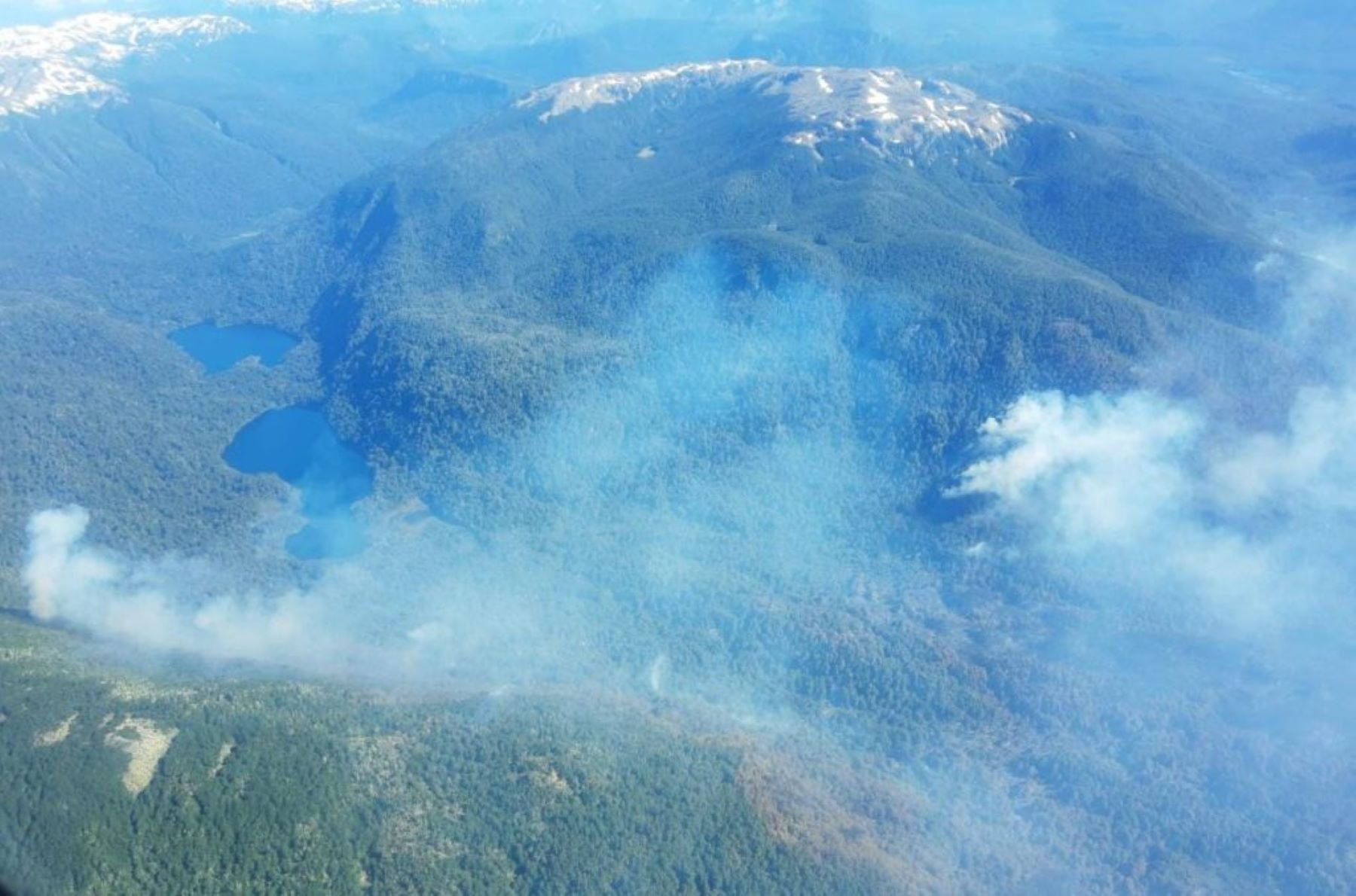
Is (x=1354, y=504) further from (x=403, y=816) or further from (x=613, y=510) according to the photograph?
(x=403, y=816)

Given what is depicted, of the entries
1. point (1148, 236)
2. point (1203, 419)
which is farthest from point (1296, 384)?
point (1148, 236)

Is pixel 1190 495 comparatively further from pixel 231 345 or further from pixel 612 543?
pixel 231 345

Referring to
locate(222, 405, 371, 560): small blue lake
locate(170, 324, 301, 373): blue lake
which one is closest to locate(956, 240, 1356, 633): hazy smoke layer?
locate(222, 405, 371, 560): small blue lake

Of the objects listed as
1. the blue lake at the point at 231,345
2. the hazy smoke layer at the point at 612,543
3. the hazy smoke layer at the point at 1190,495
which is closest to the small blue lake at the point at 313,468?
the hazy smoke layer at the point at 612,543

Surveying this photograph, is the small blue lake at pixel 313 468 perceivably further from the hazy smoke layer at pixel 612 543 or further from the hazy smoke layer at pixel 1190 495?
the hazy smoke layer at pixel 1190 495

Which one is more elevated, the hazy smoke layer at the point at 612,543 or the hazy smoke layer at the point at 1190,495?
the hazy smoke layer at the point at 1190,495

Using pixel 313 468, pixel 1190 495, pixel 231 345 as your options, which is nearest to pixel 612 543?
pixel 313 468

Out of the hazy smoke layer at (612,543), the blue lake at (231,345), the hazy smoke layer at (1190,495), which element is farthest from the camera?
the blue lake at (231,345)
